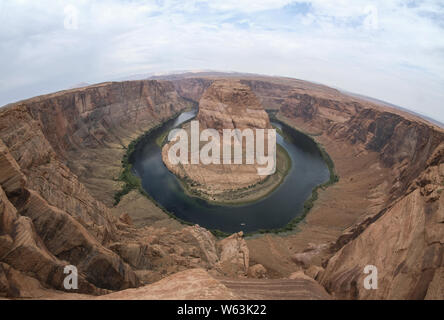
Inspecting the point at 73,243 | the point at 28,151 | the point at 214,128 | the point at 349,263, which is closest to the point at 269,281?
the point at 349,263

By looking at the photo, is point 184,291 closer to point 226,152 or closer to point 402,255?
point 402,255

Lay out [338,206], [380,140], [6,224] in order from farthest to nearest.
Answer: [380,140] → [338,206] → [6,224]

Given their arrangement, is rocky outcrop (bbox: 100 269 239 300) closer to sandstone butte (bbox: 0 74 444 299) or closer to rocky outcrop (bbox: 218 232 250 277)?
sandstone butte (bbox: 0 74 444 299)

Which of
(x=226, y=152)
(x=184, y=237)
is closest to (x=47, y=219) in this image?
(x=184, y=237)

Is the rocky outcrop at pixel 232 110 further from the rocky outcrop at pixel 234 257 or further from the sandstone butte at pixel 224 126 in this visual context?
the rocky outcrop at pixel 234 257

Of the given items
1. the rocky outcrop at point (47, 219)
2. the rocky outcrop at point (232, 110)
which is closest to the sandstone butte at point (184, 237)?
the rocky outcrop at point (47, 219)

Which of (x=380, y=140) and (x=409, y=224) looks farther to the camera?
(x=380, y=140)

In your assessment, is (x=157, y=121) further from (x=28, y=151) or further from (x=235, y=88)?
(x=28, y=151)
